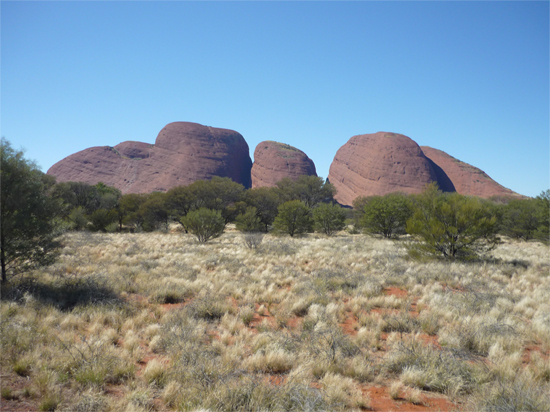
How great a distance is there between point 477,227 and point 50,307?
15220 mm

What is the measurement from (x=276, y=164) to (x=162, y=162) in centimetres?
3949

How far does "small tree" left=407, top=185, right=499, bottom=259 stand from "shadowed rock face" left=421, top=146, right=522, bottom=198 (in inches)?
3701

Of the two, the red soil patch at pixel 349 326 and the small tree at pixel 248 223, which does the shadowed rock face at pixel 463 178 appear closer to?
the small tree at pixel 248 223

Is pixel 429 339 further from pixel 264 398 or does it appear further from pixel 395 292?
pixel 264 398

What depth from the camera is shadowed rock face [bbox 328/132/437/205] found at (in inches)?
3511

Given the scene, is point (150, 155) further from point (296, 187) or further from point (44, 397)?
point (44, 397)

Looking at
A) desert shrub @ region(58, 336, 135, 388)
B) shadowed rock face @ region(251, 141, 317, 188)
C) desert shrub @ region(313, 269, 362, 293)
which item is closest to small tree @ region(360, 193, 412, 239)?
desert shrub @ region(313, 269, 362, 293)

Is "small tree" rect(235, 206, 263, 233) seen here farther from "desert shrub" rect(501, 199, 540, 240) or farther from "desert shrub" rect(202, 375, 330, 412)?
"desert shrub" rect(202, 375, 330, 412)

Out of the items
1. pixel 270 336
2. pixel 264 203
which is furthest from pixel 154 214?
pixel 270 336

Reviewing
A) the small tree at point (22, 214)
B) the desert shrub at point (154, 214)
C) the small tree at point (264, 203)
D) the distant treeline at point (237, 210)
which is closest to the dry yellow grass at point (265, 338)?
the small tree at point (22, 214)

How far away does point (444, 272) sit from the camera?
10.1 meters

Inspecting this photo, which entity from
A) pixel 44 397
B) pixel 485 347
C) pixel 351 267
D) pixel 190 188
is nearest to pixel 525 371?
pixel 485 347

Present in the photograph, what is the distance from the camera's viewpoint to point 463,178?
320 ft

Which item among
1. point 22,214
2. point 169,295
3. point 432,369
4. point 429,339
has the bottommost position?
point 169,295
